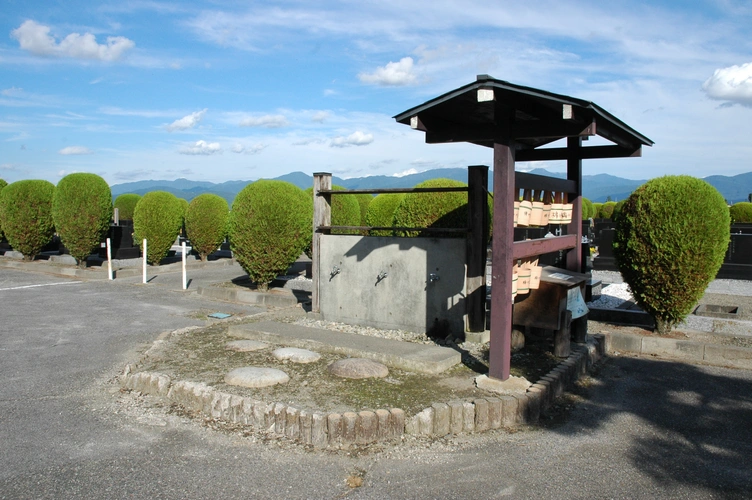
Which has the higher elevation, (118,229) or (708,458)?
(118,229)

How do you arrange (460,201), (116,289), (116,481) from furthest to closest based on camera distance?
(116,289) < (460,201) < (116,481)

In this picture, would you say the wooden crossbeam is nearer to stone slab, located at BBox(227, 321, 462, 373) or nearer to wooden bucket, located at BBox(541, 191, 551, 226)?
wooden bucket, located at BBox(541, 191, 551, 226)

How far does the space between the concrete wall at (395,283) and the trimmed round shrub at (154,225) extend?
10009 millimetres

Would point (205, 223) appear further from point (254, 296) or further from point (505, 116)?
point (505, 116)

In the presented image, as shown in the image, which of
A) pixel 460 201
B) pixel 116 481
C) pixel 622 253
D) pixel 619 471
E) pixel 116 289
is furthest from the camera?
pixel 116 289

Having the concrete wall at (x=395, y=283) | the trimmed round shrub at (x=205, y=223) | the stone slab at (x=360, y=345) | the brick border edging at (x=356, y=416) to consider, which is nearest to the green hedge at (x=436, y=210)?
the concrete wall at (x=395, y=283)

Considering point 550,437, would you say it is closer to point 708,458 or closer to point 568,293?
point 708,458

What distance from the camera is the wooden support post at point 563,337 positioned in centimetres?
636

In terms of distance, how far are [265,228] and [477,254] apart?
5.42 m

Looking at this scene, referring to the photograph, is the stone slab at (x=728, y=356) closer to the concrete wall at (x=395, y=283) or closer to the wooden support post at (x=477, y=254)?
the wooden support post at (x=477, y=254)

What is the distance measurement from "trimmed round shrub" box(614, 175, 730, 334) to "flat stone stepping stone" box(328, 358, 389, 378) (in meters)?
4.25

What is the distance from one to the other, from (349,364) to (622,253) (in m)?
4.55

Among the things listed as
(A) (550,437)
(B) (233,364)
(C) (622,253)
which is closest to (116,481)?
(B) (233,364)

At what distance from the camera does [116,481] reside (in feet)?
12.2
